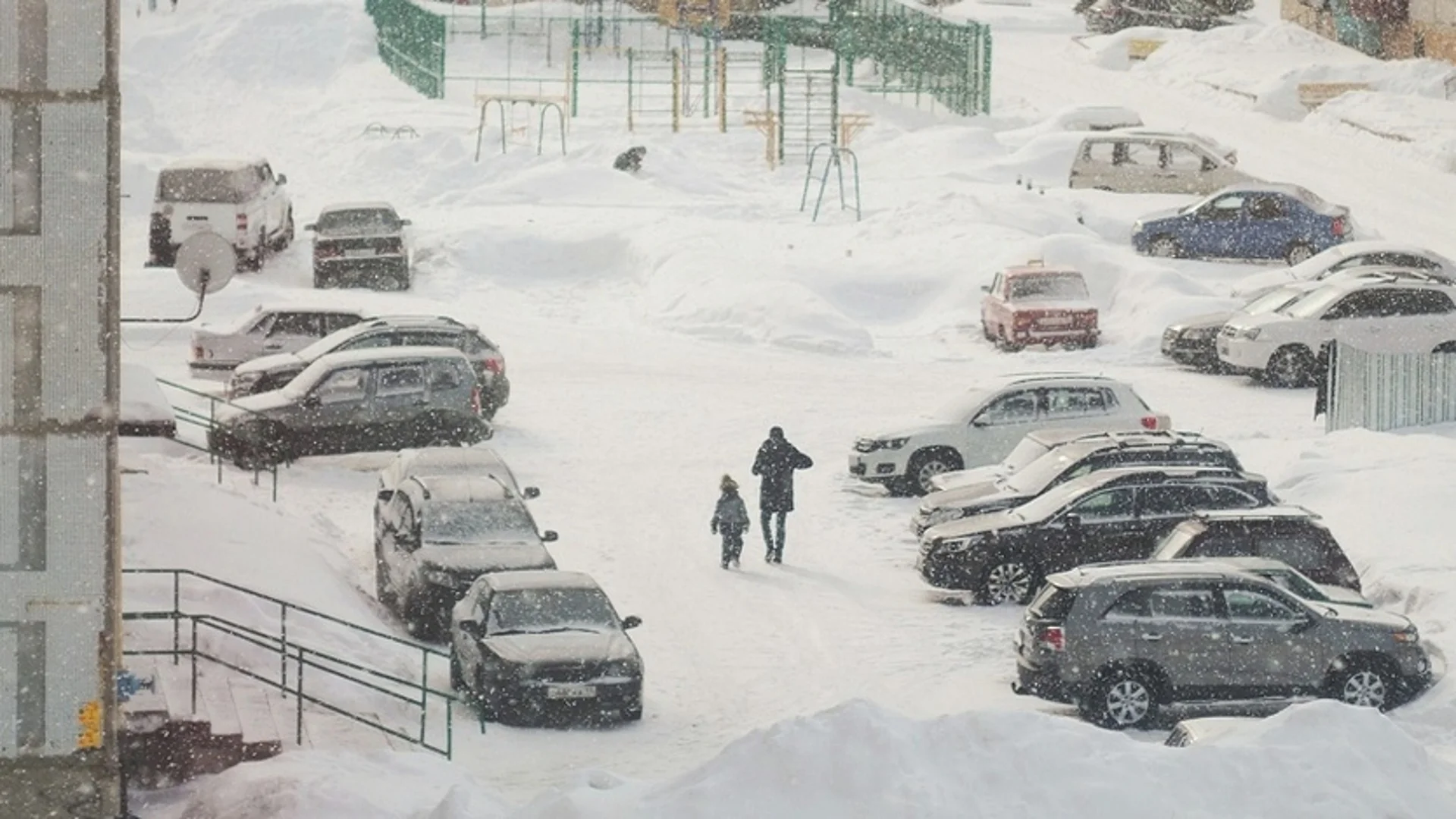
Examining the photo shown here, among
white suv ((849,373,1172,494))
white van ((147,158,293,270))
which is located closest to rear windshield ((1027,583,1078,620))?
white suv ((849,373,1172,494))

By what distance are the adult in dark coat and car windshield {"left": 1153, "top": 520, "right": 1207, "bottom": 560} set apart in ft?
13.9

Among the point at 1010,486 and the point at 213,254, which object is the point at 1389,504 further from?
the point at 213,254

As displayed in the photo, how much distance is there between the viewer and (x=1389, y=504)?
26219mm

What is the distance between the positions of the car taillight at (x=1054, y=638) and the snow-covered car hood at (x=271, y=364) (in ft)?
43.4

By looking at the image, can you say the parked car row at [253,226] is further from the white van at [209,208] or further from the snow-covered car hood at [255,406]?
the snow-covered car hood at [255,406]

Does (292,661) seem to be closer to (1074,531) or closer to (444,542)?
(444,542)

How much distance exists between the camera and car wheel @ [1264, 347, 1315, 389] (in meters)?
33.7

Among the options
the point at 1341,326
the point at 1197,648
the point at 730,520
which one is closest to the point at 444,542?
the point at 730,520

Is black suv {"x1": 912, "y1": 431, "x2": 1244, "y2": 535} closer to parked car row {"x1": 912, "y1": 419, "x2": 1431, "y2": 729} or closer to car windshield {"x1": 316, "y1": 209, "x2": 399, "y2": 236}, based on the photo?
parked car row {"x1": 912, "y1": 419, "x2": 1431, "y2": 729}

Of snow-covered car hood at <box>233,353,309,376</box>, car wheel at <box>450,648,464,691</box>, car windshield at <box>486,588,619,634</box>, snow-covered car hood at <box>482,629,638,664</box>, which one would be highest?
snow-covered car hood at <box>233,353,309,376</box>

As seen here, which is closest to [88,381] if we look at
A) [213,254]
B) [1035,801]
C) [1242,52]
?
[213,254]

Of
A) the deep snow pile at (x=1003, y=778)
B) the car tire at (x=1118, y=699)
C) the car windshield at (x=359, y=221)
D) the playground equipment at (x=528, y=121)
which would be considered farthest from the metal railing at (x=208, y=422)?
the playground equipment at (x=528, y=121)

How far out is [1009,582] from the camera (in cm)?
2462

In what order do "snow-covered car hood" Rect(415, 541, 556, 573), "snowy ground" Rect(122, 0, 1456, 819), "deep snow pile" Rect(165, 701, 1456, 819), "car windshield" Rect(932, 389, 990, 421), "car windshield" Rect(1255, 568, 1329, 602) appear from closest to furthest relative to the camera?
1. "deep snow pile" Rect(165, 701, 1456, 819)
2. "snowy ground" Rect(122, 0, 1456, 819)
3. "car windshield" Rect(1255, 568, 1329, 602)
4. "snow-covered car hood" Rect(415, 541, 556, 573)
5. "car windshield" Rect(932, 389, 990, 421)
